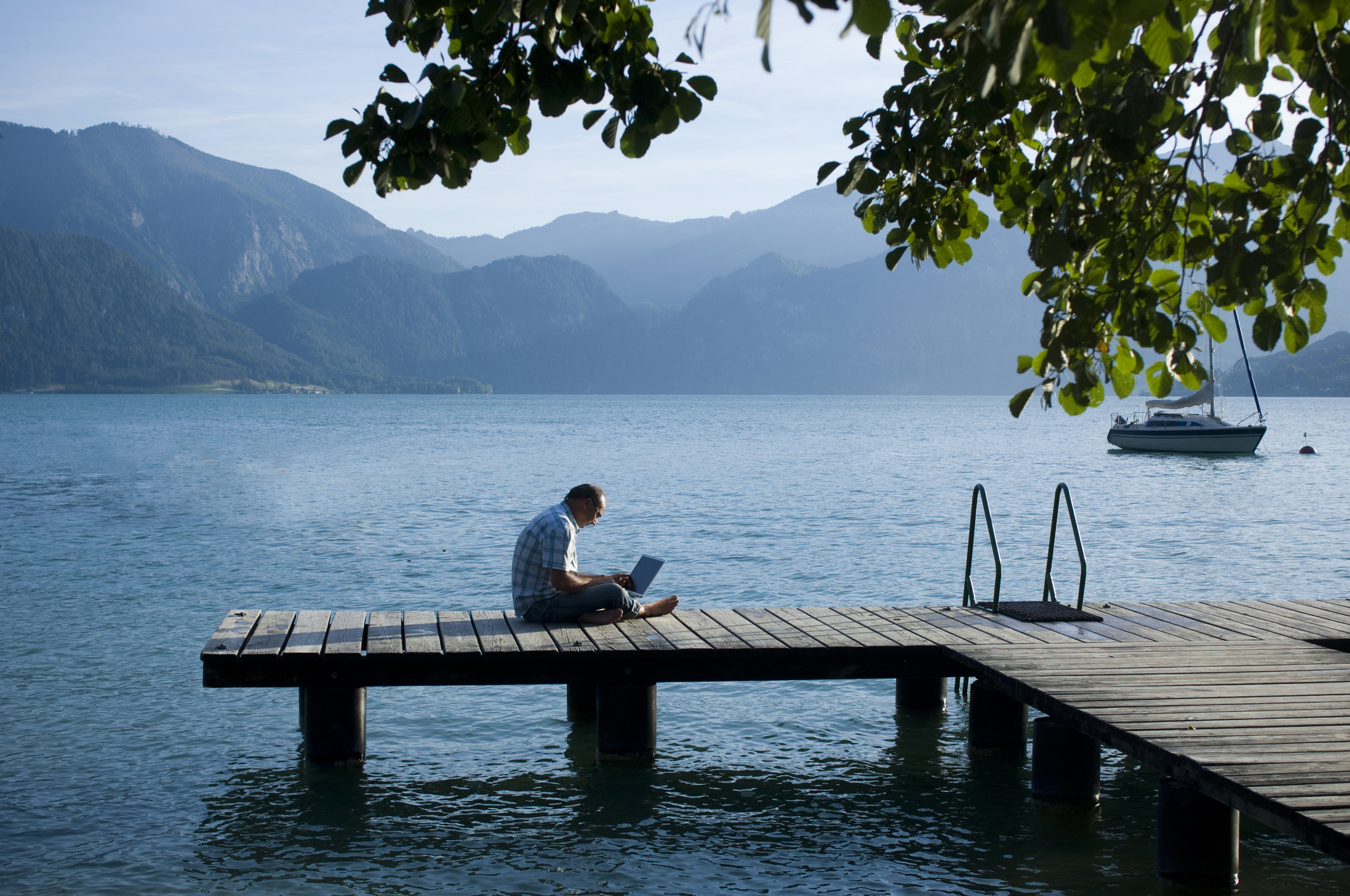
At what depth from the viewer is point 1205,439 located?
192ft

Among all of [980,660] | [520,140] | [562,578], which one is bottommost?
[980,660]

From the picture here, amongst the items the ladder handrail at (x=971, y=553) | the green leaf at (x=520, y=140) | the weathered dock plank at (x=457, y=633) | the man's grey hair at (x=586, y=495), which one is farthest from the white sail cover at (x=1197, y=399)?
the green leaf at (x=520, y=140)

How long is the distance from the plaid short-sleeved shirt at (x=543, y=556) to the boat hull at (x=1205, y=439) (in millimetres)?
55777

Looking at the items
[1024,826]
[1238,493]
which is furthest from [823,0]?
[1238,493]

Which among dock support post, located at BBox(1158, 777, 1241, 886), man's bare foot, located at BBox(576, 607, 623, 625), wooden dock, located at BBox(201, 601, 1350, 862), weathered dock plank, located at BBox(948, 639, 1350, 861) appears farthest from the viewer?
man's bare foot, located at BBox(576, 607, 623, 625)

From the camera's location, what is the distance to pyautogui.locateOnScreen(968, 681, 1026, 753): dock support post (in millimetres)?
8953

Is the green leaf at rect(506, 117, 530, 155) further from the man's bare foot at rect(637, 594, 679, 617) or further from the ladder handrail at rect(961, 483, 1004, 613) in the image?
the ladder handrail at rect(961, 483, 1004, 613)

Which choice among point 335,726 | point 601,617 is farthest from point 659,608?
point 335,726

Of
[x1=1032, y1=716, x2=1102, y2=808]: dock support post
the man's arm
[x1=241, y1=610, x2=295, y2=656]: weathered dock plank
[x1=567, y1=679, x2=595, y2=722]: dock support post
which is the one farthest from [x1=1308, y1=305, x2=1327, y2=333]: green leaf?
[x1=567, y1=679, x2=595, y2=722]: dock support post

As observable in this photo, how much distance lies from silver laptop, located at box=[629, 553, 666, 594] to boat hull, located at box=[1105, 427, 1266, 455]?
55.2 metres

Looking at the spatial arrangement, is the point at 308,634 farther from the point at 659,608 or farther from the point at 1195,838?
the point at 1195,838

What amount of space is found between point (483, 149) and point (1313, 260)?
2567mm

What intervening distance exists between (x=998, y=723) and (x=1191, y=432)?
55.3 m

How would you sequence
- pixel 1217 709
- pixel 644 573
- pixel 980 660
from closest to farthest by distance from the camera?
pixel 1217 709 → pixel 980 660 → pixel 644 573
